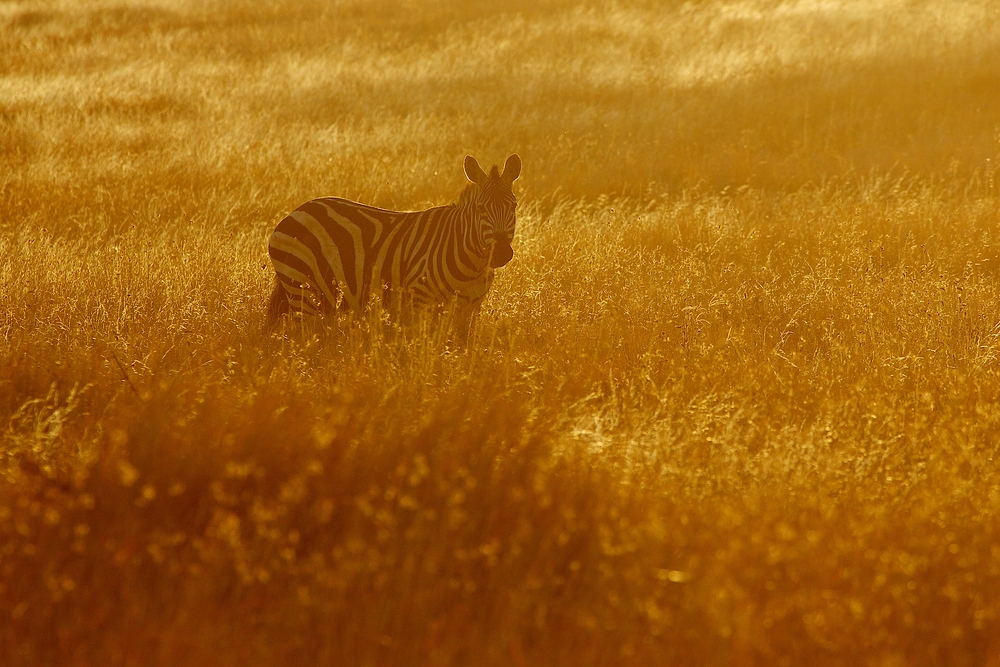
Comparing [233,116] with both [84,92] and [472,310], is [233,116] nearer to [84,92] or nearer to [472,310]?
[84,92]

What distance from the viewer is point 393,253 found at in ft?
17.7

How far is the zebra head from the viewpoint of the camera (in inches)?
196

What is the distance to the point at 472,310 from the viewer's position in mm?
5281

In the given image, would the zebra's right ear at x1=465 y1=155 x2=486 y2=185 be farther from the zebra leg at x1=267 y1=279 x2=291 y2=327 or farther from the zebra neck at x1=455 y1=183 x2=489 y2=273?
the zebra leg at x1=267 y1=279 x2=291 y2=327

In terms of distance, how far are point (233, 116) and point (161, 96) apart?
2277mm

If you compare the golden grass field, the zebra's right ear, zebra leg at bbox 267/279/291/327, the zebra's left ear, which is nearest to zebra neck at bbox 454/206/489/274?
the zebra's right ear

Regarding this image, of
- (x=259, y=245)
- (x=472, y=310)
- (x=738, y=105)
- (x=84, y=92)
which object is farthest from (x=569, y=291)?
(x=84, y=92)

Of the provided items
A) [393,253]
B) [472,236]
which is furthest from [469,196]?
[393,253]

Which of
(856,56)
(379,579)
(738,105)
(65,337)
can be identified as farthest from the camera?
(856,56)

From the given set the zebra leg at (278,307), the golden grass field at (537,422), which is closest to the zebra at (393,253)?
the zebra leg at (278,307)

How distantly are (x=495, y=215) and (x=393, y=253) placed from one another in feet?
2.47

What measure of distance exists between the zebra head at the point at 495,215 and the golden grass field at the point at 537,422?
55 cm

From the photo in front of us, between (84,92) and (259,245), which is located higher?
(84,92)

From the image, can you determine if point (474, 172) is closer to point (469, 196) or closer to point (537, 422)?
point (469, 196)
